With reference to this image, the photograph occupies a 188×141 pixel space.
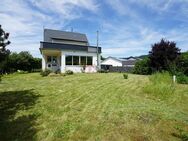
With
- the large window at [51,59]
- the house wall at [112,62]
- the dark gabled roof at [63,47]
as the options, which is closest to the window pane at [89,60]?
the dark gabled roof at [63,47]

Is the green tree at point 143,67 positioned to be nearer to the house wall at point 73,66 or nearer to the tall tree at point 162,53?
the tall tree at point 162,53

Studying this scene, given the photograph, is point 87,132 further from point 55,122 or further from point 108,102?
point 108,102

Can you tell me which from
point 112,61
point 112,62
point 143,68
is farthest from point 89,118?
point 112,61

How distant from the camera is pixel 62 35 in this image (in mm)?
35188

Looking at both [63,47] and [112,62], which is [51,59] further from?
[112,62]

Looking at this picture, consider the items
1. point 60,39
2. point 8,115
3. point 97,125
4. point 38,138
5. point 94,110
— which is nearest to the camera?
point 38,138

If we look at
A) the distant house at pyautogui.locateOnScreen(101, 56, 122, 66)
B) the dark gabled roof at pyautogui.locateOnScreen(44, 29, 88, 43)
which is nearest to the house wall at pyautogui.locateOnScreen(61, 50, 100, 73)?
the dark gabled roof at pyautogui.locateOnScreen(44, 29, 88, 43)

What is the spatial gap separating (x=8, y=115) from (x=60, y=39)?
27551 millimetres

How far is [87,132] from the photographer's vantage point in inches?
233

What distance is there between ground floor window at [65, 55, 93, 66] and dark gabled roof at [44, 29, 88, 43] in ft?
28.8

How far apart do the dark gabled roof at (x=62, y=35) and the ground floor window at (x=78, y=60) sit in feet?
28.8

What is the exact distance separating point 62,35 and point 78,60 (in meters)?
10.2

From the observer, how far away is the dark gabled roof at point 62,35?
33562mm

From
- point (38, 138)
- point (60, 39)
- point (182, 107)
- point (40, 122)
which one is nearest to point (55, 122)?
point (40, 122)
